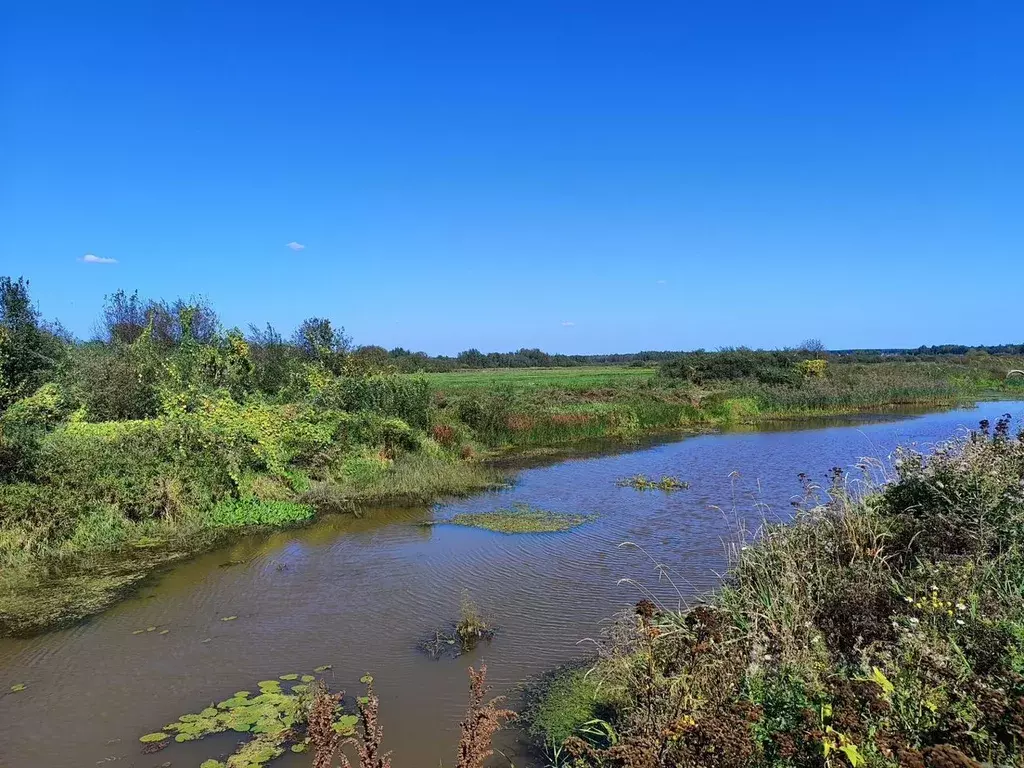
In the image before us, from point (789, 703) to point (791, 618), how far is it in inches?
54.2

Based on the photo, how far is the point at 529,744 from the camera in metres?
5.21

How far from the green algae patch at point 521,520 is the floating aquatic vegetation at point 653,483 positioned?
317 cm

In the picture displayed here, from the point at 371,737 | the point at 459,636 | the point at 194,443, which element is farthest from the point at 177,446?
the point at 371,737

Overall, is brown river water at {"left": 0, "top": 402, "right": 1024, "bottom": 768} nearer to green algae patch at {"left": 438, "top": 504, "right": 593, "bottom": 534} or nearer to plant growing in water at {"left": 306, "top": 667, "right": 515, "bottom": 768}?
green algae patch at {"left": 438, "top": 504, "right": 593, "bottom": 534}

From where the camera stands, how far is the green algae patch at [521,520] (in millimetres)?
12281

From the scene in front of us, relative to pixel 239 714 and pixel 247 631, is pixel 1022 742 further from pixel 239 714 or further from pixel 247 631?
pixel 247 631

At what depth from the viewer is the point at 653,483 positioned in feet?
53.0

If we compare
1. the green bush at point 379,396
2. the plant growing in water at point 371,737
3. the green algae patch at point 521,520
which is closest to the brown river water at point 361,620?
the green algae patch at point 521,520

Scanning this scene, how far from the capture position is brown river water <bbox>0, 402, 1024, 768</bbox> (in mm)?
5688

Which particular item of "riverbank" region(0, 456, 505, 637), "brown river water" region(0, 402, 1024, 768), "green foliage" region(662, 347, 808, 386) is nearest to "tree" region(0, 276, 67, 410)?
"riverbank" region(0, 456, 505, 637)

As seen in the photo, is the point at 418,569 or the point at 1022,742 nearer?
the point at 1022,742

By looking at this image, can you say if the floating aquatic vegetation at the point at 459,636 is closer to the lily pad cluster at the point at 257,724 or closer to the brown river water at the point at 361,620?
the brown river water at the point at 361,620

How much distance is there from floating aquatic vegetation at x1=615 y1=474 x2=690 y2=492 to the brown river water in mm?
941

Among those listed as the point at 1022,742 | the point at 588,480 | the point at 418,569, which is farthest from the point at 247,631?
the point at 588,480
